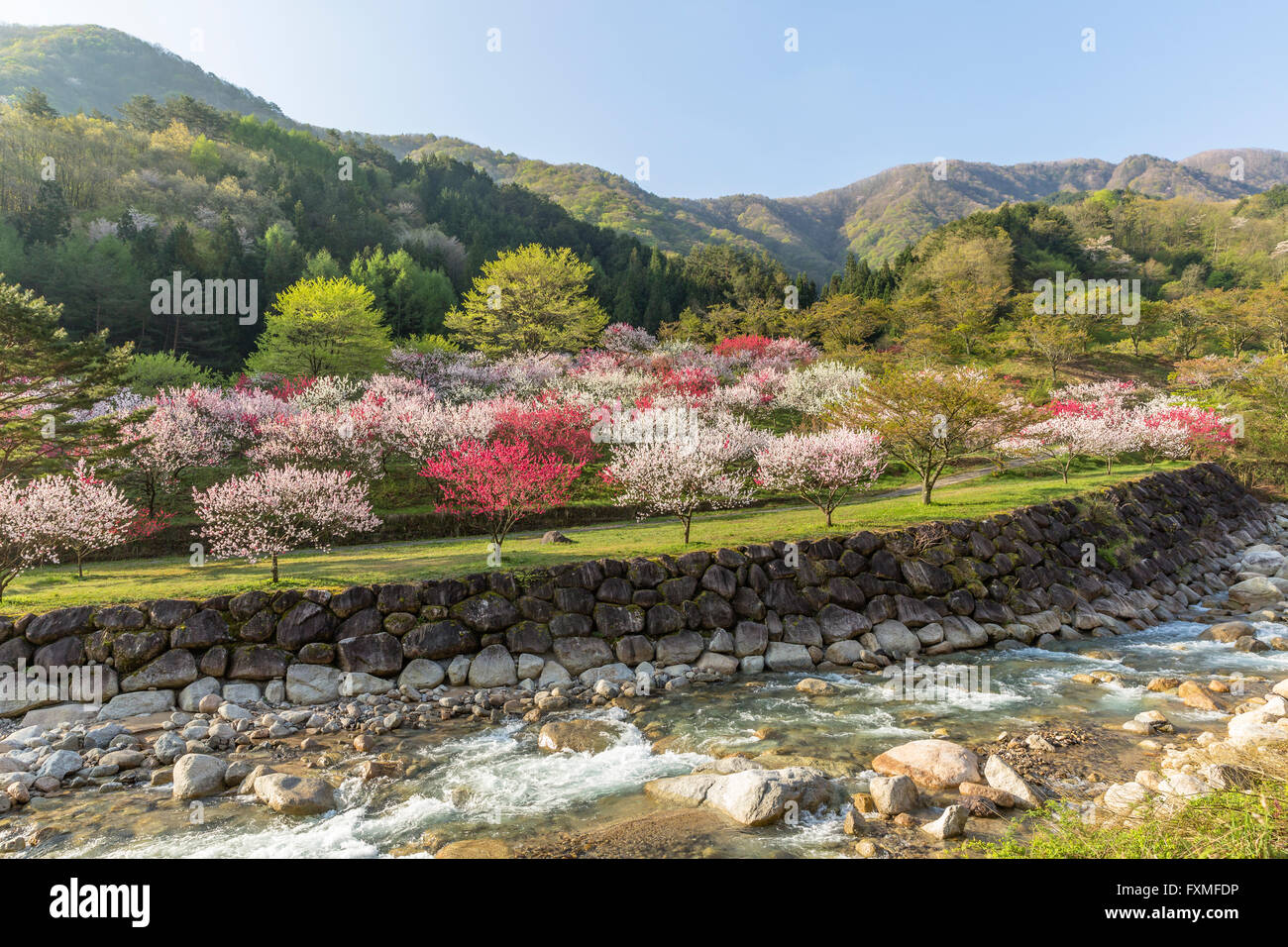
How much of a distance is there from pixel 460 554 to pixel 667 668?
5.78 m

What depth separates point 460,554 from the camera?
44.9 feet

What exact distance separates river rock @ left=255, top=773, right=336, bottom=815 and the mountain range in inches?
4353

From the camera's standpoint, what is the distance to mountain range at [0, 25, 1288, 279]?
11925cm

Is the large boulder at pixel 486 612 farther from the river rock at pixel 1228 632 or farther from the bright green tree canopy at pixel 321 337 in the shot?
the bright green tree canopy at pixel 321 337

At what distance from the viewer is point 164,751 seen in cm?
745

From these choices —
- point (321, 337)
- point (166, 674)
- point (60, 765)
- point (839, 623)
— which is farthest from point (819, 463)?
point (321, 337)

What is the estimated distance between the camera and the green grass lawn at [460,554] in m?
10.5

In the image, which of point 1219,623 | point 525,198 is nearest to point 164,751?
point 1219,623

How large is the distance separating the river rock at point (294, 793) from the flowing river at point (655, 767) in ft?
0.41

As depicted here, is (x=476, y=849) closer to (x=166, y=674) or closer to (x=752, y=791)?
(x=752, y=791)

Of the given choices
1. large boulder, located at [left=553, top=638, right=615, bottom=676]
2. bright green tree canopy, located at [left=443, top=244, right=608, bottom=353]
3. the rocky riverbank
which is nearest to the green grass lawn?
the rocky riverbank

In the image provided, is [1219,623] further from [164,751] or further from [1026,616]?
[164,751]

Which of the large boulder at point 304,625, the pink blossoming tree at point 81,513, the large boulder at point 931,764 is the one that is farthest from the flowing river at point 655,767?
the pink blossoming tree at point 81,513
